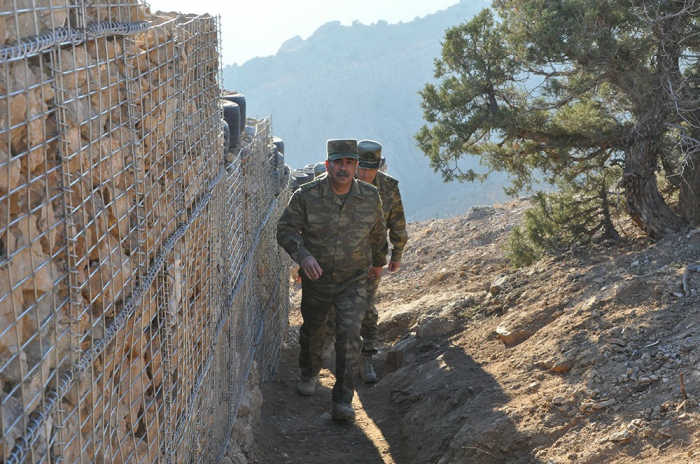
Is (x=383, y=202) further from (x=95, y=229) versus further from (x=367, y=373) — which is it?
(x=95, y=229)

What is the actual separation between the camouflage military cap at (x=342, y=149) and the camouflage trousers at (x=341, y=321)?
93 cm

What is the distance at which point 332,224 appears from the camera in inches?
221

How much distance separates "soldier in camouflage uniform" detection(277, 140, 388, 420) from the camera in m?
5.51

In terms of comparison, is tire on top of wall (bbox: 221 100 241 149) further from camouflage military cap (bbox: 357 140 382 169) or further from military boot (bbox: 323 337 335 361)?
military boot (bbox: 323 337 335 361)

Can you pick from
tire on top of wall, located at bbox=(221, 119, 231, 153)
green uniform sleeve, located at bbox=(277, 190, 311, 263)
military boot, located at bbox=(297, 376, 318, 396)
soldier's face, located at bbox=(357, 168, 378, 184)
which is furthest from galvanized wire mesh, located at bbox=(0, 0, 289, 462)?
soldier's face, located at bbox=(357, 168, 378, 184)

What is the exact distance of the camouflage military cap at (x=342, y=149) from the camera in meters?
5.41

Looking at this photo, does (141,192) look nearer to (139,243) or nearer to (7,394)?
(139,243)

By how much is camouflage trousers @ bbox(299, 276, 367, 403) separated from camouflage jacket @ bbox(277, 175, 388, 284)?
0.10m

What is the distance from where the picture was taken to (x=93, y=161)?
7.02 feet

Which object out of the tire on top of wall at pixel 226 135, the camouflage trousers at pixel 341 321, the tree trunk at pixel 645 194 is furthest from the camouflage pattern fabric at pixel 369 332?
the tire on top of wall at pixel 226 135

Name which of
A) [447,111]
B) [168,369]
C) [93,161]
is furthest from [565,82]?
[93,161]

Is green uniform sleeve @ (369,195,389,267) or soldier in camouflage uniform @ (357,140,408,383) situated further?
soldier in camouflage uniform @ (357,140,408,383)

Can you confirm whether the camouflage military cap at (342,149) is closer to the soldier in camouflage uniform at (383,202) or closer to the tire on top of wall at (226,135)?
the tire on top of wall at (226,135)

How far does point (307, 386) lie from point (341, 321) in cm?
98
